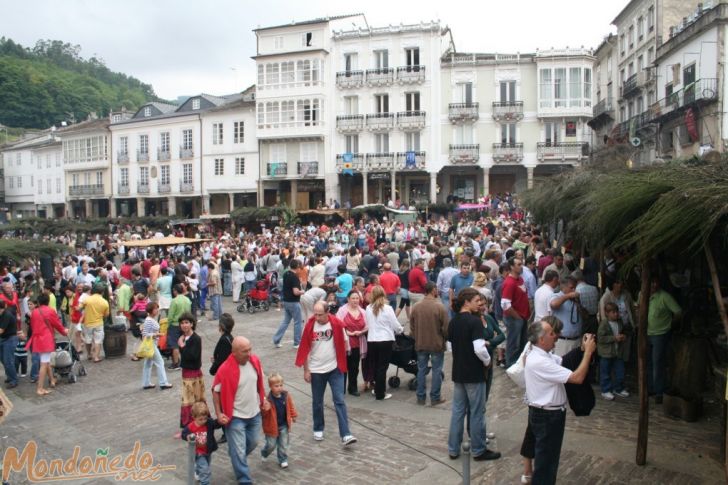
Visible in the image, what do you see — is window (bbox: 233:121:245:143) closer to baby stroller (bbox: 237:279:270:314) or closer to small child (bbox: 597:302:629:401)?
baby stroller (bbox: 237:279:270:314)

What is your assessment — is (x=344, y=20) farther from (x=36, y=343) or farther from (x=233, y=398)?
(x=233, y=398)

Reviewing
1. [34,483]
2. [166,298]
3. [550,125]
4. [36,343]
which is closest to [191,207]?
[550,125]

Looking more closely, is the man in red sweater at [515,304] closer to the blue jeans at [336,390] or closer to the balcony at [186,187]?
the blue jeans at [336,390]

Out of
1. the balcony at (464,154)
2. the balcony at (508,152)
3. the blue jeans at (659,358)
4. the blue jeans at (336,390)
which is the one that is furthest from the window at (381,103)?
the blue jeans at (336,390)

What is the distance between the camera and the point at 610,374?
27.6 ft

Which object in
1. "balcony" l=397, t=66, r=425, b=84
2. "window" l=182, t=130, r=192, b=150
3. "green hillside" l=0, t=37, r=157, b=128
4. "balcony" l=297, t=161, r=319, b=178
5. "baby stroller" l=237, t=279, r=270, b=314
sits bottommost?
"baby stroller" l=237, t=279, r=270, b=314

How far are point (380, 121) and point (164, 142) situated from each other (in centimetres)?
2097

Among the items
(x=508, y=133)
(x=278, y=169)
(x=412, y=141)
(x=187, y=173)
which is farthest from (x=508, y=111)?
(x=187, y=173)

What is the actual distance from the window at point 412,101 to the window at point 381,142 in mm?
2592

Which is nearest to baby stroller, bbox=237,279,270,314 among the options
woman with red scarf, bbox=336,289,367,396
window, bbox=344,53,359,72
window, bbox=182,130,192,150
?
woman with red scarf, bbox=336,289,367,396

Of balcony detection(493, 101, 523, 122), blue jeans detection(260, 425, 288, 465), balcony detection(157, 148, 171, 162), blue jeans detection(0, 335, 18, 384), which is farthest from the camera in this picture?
balcony detection(157, 148, 171, 162)

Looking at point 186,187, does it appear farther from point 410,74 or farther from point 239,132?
point 410,74

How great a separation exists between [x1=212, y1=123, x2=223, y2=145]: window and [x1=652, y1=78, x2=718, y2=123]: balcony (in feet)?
107

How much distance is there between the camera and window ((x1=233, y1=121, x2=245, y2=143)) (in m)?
47.6
